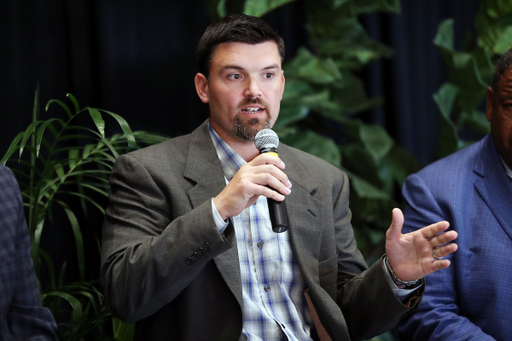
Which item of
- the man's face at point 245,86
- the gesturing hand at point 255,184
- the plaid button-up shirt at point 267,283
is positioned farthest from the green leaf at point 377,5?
the gesturing hand at point 255,184

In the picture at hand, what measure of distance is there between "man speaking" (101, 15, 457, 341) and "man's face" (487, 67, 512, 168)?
0.57 m

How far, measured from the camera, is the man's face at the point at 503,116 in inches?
69.4

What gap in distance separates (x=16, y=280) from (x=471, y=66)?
2150mm

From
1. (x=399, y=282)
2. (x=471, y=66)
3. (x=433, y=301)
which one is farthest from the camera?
(x=471, y=66)

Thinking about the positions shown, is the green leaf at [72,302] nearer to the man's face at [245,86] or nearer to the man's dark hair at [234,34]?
the man's face at [245,86]

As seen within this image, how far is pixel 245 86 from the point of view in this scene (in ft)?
5.33

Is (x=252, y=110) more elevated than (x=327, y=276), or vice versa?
(x=252, y=110)

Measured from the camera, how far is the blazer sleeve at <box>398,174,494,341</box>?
1662 millimetres

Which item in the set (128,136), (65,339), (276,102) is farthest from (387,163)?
(65,339)

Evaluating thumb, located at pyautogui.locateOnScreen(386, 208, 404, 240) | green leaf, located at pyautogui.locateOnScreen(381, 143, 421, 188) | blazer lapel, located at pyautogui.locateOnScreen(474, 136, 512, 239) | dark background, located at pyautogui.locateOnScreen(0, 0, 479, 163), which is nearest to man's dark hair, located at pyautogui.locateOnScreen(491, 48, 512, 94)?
blazer lapel, located at pyautogui.locateOnScreen(474, 136, 512, 239)

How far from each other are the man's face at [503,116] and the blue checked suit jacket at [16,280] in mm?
1479

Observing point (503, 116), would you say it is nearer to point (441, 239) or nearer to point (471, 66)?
point (441, 239)

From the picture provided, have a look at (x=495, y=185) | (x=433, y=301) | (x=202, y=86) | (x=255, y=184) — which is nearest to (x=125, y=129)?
(x=202, y=86)

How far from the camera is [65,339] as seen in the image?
63.7 inches
